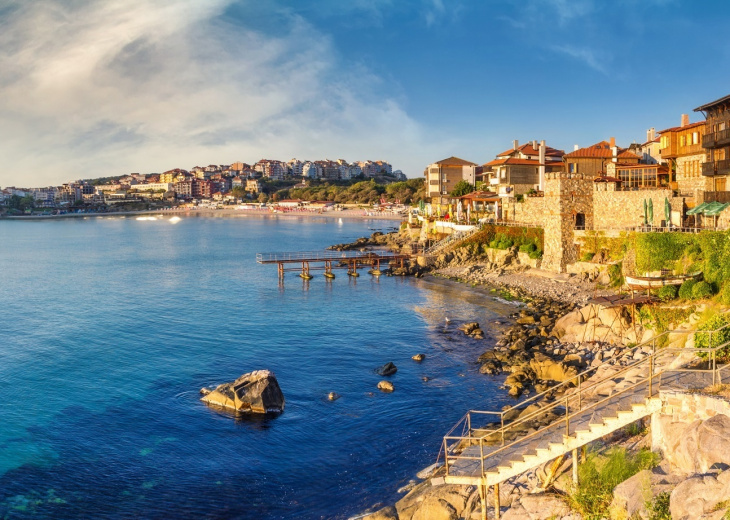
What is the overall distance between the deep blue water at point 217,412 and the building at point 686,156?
19.1m

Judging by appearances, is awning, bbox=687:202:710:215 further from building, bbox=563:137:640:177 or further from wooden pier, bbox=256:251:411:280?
wooden pier, bbox=256:251:411:280

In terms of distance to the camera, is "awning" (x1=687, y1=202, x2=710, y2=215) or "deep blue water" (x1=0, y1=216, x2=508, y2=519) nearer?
"deep blue water" (x1=0, y1=216, x2=508, y2=519)

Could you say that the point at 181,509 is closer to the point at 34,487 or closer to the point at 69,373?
the point at 34,487

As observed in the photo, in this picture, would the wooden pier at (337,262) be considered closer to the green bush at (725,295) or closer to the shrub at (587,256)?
the shrub at (587,256)

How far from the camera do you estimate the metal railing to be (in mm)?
15594

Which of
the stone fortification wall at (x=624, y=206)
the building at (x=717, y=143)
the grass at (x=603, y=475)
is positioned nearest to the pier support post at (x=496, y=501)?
the grass at (x=603, y=475)

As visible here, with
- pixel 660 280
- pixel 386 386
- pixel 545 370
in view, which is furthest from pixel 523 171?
pixel 386 386

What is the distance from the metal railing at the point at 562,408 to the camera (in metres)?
15.6

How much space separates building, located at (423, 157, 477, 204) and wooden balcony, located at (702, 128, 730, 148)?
5555cm

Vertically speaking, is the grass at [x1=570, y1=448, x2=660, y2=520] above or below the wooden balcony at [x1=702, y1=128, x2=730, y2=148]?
below

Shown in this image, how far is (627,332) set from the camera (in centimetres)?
3178

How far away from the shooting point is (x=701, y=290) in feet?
98.6

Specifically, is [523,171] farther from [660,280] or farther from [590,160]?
[660,280]

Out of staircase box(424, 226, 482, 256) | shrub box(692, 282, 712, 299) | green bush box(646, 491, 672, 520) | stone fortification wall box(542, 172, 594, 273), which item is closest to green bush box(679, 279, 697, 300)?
shrub box(692, 282, 712, 299)
